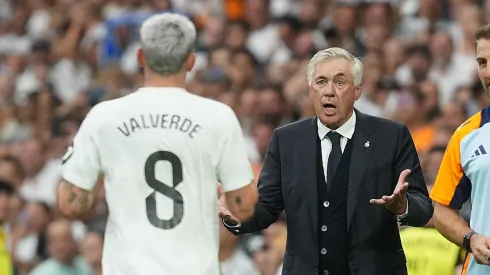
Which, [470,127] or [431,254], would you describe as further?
[431,254]

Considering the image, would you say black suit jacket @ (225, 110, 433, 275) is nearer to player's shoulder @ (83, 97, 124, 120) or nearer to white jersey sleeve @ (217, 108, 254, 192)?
white jersey sleeve @ (217, 108, 254, 192)

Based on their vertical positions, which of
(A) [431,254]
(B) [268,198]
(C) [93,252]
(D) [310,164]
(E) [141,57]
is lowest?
(C) [93,252]

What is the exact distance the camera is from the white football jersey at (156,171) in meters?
5.59

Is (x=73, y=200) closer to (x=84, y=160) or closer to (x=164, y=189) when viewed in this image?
(x=84, y=160)

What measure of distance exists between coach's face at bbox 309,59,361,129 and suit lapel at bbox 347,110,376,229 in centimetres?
11

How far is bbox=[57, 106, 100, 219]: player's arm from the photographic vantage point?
5562mm

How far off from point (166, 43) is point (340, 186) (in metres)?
1.47

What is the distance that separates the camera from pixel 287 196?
22.1 feet

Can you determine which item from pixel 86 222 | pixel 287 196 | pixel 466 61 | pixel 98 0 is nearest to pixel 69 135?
pixel 86 222

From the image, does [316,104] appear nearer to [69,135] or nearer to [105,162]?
[105,162]

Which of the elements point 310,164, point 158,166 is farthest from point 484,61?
point 158,166

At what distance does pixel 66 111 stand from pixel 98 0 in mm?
2564

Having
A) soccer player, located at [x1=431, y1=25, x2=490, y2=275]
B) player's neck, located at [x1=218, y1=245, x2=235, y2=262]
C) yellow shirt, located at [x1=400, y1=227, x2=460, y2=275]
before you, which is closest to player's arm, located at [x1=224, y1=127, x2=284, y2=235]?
soccer player, located at [x1=431, y1=25, x2=490, y2=275]

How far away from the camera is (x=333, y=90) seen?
6.67 metres
